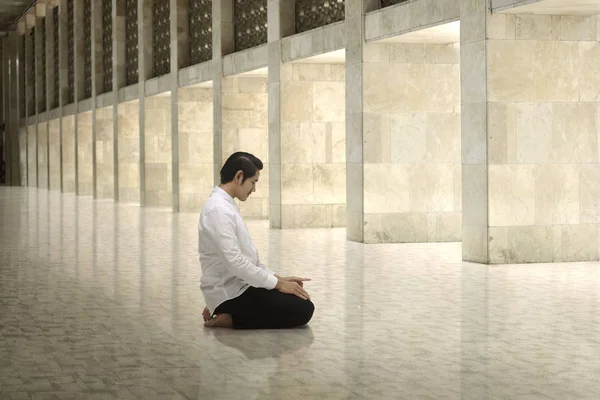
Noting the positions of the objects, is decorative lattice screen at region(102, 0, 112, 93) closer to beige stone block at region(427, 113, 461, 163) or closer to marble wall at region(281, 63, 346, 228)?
marble wall at region(281, 63, 346, 228)

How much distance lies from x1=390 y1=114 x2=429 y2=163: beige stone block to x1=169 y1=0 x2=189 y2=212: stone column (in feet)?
36.9

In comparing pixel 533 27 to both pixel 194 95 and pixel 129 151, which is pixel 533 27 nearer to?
pixel 194 95

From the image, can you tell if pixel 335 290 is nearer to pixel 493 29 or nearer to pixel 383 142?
pixel 493 29

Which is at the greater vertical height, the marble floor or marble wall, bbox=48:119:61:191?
marble wall, bbox=48:119:61:191

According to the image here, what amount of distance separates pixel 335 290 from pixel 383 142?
6605 millimetres

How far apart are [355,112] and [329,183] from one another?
4.03m

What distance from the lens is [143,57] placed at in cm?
3141

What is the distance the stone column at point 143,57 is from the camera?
31391 mm

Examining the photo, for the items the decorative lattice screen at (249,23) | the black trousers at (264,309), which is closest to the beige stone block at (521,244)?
the black trousers at (264,309)

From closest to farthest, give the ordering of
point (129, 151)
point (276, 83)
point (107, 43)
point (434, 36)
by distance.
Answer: point (434, 36), point (276, 83), point (129, 151), point (107, 43)

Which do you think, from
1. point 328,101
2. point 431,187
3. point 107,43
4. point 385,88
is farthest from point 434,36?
point 107,43

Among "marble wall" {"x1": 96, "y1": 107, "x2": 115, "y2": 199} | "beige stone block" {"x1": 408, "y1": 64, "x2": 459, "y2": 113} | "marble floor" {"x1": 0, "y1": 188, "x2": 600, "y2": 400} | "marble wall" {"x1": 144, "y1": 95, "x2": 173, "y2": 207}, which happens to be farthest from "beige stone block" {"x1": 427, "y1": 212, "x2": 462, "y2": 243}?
"marble wall" {"x1": 96, "y1": 107, "x2": 115, "y2": 199}

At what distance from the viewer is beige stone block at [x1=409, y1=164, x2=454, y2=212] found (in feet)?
58.7

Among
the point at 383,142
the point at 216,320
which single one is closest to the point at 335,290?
the point at 216,320
